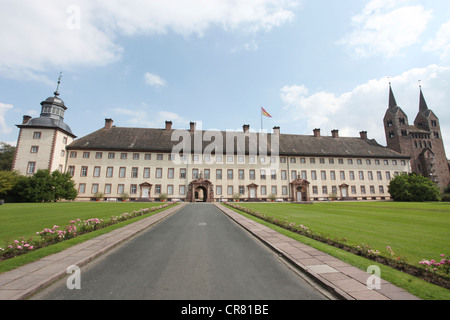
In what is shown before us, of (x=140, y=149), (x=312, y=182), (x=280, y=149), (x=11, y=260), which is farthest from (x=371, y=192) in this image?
(x=11, y=260)

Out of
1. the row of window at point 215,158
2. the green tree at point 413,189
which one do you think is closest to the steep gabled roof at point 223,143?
the row of window at point 215,158

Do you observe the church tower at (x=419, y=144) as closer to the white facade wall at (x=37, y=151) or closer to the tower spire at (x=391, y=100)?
the tower spire at (x=391, y=100)

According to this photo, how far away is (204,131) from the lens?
172 ft

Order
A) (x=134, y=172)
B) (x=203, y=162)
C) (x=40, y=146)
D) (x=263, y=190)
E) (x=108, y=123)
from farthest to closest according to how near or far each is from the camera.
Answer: (x=108, y=123) → (x=263, y=190) → (x=203, y=162) → (x=134, y=172) → (x=40, y=146)

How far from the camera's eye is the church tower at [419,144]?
65.4 meters

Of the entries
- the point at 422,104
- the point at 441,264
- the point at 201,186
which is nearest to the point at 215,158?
the point at 201,186

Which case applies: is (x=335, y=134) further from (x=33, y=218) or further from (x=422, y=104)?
(x=33, y=218)

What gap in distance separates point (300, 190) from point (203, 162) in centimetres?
2190

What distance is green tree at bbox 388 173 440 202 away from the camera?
4278 centimetres

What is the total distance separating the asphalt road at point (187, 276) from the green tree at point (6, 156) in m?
69.9

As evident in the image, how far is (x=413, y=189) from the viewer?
44031 mm

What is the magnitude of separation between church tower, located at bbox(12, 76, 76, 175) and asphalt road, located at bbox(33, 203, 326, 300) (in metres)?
41.8
